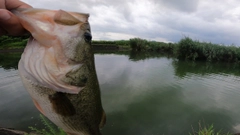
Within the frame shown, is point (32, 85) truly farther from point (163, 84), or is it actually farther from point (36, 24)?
point (163, 84)

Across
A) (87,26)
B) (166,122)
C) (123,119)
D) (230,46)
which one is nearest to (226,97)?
(166,122)

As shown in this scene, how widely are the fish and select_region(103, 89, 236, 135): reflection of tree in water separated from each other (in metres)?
4.23

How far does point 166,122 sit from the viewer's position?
619 cm

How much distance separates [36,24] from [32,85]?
1.52 feet

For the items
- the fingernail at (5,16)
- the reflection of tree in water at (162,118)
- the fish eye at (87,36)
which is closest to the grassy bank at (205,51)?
the reflection of tree in water at (162,118)

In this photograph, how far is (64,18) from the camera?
130cm

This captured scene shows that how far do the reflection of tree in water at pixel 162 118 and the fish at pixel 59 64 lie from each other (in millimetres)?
4228

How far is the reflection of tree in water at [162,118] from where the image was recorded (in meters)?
5.64

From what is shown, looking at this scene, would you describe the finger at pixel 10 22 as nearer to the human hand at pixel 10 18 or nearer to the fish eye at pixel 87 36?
the human hand at pixel 10 18

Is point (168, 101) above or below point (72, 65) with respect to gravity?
below

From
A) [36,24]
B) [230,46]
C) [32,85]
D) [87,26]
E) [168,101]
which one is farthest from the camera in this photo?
[230,46]

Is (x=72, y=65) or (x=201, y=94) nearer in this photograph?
(x=72, y=65)

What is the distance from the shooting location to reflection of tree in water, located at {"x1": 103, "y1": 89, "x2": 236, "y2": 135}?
564 cm

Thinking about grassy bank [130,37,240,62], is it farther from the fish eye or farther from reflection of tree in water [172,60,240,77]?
the fish eye
